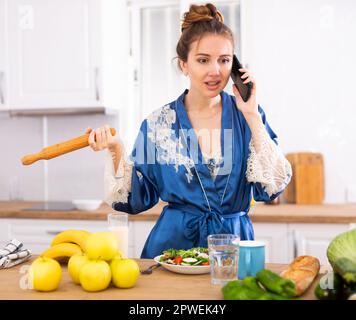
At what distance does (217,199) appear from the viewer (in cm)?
180

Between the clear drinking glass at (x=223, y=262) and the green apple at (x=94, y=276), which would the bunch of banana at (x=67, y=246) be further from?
the clear drinking glass at (x=223, y=262)

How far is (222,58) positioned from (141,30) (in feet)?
5.53

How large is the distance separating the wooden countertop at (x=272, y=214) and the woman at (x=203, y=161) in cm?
83

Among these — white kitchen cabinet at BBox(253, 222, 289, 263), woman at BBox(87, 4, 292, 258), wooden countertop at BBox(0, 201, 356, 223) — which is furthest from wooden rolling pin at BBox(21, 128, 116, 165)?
white kitchen cabinet at BBox(253, 222, 289, 263)

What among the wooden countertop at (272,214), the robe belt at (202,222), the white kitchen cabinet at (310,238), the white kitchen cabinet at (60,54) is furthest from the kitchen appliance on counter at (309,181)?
the robe belt at (202,222)

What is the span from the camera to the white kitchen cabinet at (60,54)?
3035 millimetres

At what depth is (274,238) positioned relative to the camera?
2684mm

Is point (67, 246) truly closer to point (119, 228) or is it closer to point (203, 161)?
point (119, 228)

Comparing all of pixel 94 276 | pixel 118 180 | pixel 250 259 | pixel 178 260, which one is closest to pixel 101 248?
pixel 94 276

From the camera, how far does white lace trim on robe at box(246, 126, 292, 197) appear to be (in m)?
1.69

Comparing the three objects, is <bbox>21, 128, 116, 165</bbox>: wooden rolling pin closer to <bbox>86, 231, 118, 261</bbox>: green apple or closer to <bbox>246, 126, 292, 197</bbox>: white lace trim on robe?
<bbox>86, 231, 118, 261</bbox>: green apple
